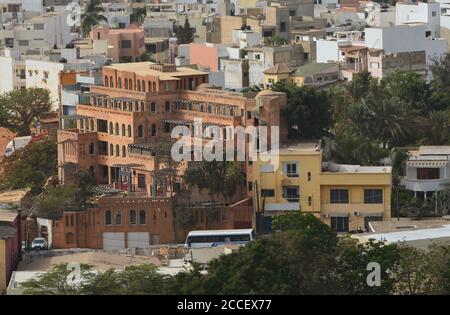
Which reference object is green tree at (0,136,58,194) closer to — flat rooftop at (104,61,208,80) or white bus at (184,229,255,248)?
flat rooftop at (104,61,208,80)

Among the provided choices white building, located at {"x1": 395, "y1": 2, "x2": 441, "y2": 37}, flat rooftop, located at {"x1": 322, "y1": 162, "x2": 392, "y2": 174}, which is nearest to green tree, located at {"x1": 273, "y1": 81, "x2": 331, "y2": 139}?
flat rooftop, located at {"x1": 322, "y1": 162, "x2": 392, "y2": 174}

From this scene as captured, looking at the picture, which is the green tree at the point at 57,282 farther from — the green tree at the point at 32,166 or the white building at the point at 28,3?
the white building at the point at 28,3

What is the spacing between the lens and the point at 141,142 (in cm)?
5038

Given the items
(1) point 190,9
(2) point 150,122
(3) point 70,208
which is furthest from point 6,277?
(1) point 190,9

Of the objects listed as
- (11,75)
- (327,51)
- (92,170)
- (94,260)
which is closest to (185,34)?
(11,75)

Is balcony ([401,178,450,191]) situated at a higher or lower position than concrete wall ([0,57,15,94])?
lower

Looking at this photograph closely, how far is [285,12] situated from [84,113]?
22093 millimetres

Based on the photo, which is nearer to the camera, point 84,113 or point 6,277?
point 6,277

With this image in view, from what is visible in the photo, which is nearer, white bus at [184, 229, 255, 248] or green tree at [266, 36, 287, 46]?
white bus at [184, 229, 255, 248]

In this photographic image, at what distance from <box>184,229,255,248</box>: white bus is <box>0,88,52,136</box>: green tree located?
15.0 meters

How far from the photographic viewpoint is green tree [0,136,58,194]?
52188mm

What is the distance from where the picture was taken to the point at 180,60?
66.1 m

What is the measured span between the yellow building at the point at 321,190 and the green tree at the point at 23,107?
1327cm
